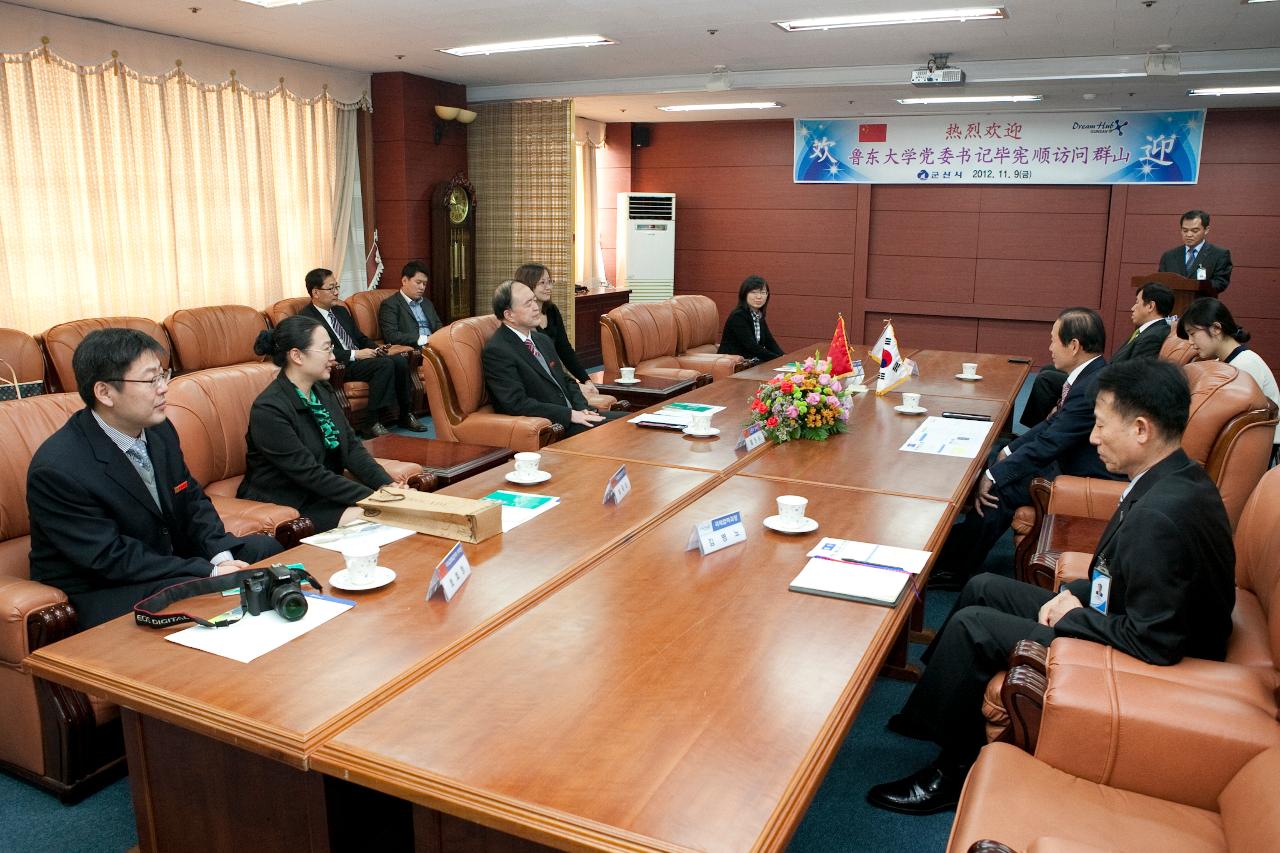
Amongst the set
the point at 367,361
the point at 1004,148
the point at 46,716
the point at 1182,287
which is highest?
the point at 1004,148

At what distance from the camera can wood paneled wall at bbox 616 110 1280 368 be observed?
8461 millimetres

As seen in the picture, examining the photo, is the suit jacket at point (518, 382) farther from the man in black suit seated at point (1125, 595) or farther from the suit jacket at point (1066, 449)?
the man in black suit seated at point (1125, 595)

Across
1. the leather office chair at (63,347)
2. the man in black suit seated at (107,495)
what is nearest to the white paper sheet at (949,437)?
the man in black suit seated at (107,495)

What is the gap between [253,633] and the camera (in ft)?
5.97

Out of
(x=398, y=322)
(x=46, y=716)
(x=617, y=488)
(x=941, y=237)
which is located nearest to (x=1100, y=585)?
(x=617, y=488)

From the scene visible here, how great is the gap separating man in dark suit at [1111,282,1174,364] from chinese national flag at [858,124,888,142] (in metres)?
5.16

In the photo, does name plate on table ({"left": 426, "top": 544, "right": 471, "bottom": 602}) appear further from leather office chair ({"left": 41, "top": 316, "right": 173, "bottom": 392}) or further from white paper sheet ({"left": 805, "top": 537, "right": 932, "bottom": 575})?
leather office chair ({"left": 41, "top": 316, "right": 173, "bottom": 392})

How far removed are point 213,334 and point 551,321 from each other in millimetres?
2092

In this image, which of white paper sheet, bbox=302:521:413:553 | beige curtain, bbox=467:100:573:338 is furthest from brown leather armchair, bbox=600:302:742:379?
white paper sheet, bbox=302:521:413:553

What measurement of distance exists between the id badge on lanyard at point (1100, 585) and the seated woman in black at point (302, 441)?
2046 mm

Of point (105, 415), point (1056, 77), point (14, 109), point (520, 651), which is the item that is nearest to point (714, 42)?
point (1056, 77)

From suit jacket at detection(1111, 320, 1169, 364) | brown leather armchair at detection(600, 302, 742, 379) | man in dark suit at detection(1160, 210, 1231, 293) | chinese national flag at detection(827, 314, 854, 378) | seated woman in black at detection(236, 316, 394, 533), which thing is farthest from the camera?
man in dark suit at detection(1160, 210, 1231, 293)

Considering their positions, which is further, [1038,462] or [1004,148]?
[1004,148]

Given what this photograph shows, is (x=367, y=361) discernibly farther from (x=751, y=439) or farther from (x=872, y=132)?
(x=872, y=132)
